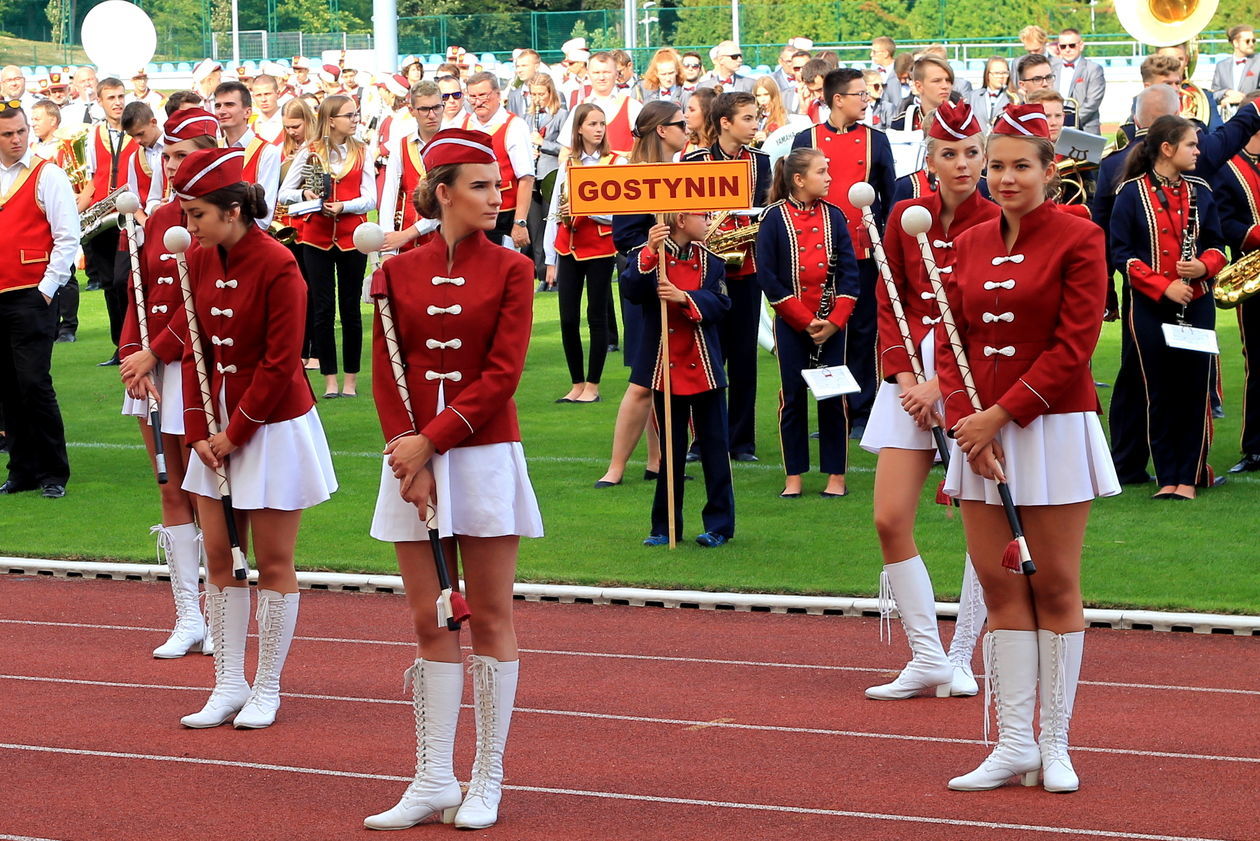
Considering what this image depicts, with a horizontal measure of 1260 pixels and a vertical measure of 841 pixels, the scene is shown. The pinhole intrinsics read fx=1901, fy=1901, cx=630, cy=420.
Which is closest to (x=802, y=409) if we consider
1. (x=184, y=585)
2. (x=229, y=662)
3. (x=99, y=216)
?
(x=184, y=585)

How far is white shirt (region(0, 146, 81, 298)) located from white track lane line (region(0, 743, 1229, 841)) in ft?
15.5

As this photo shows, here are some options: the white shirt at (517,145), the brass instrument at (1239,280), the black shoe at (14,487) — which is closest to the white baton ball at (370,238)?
the brass instrument at (1239,280)

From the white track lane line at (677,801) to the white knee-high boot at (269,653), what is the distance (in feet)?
1.23

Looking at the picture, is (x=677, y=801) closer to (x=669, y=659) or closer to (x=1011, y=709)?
(x=1011, y=709)

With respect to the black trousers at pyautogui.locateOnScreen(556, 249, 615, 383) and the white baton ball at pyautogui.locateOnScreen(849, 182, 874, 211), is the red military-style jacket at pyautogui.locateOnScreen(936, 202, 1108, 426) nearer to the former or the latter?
the white baton ball at pyautogui.locateOnScreen(849, 182, 874, 211)

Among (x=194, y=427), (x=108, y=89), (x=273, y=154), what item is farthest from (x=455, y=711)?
(x=108, y=89)

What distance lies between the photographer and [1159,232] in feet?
31.7

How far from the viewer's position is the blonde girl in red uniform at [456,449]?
5094 millimetres

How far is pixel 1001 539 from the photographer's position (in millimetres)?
5324

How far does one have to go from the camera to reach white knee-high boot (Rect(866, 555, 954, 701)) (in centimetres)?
651

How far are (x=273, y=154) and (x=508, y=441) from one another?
778 centimetres

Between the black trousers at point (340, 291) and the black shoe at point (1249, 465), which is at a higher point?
the black trousers at point (340, 291)

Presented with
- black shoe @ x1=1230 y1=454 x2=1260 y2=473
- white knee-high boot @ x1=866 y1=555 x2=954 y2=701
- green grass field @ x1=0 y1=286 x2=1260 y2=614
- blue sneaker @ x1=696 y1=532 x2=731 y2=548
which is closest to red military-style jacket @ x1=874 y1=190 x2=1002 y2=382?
white knee-high boot @ x1=866 y1=555 x2=954 y2=701

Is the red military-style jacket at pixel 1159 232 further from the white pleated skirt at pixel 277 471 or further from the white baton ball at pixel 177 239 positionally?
the white baton ball at pixel 177 239
